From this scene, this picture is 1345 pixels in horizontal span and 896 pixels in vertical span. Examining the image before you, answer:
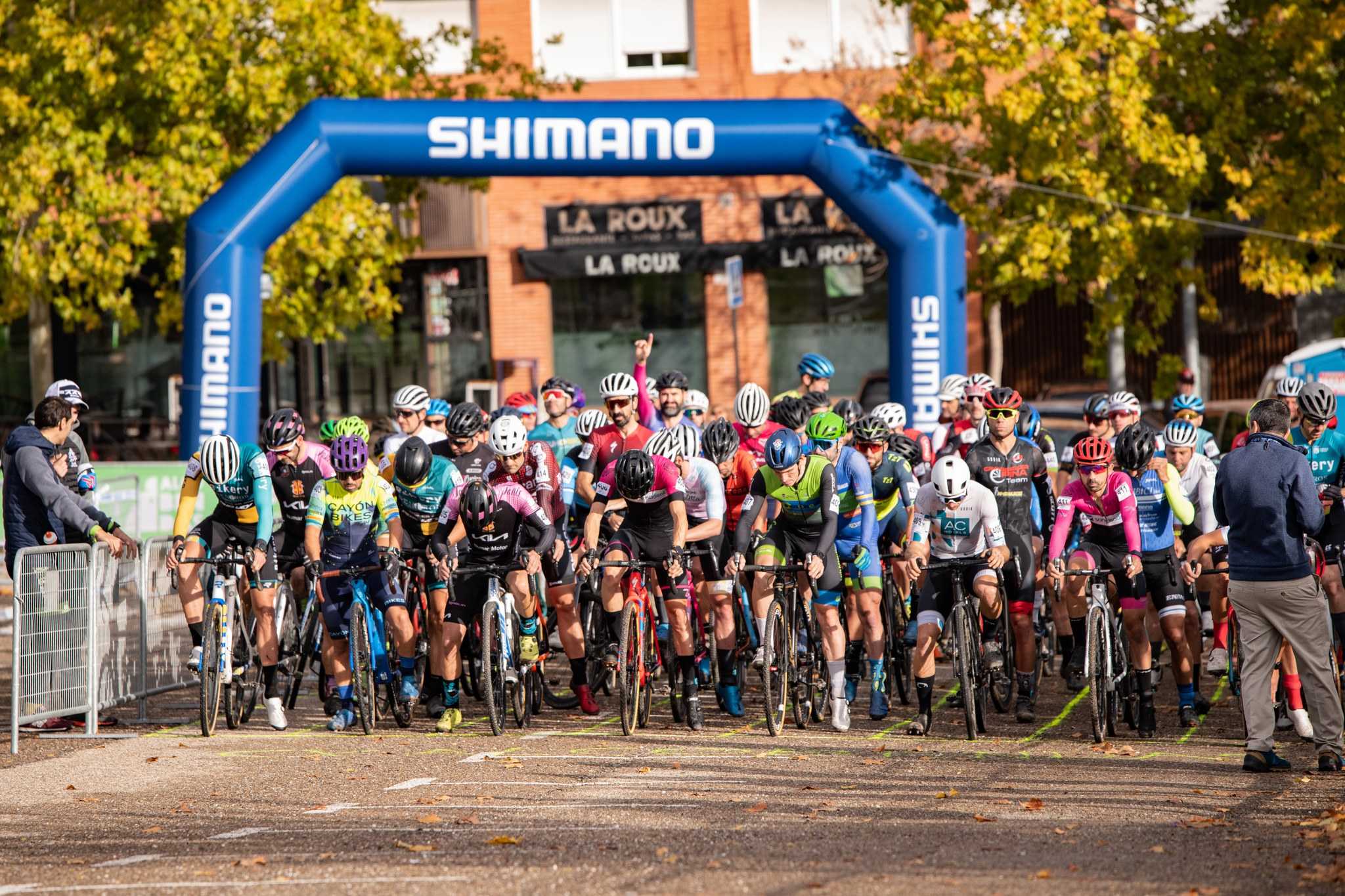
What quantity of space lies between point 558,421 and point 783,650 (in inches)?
180

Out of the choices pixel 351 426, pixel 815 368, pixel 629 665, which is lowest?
pixel 629 665

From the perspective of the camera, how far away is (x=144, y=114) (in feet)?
85.9

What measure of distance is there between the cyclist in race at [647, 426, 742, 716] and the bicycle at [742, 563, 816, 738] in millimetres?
402

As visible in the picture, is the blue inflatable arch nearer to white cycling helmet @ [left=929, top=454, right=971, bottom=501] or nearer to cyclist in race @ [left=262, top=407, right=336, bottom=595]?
cyclist in race @ [left=262, top=407, right=336, bottom=595]

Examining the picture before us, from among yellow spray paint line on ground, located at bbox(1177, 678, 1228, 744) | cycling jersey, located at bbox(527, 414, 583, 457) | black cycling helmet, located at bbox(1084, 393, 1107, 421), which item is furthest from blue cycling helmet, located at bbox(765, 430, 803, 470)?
cycling jersey, located at bbox(527, 414, 583, 457)

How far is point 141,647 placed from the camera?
13336 mm

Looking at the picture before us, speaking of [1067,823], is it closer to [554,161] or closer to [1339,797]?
[1339,797]

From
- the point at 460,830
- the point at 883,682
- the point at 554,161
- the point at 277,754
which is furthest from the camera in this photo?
the point at 554,161

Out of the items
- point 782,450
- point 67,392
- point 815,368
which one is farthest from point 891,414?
point 67,392

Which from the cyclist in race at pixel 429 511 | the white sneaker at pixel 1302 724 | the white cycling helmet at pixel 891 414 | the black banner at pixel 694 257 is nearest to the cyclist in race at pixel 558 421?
the white cycling helmet at pixel 891 414

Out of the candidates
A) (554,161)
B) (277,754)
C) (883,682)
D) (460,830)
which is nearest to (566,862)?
(460,830)

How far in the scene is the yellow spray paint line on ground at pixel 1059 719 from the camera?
11.6m

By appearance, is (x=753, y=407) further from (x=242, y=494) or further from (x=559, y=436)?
(x=242, y=494)

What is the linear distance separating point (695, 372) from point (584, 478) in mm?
20945
